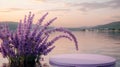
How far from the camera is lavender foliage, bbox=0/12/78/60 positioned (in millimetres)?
2205

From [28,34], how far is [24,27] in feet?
0.20

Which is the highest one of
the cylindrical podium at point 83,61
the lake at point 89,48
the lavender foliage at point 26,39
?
the lavender foliage at point 26,39

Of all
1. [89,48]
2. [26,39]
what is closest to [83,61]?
[26,39]

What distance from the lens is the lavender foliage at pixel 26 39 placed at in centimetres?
221

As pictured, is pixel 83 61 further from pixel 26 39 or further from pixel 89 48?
pixel 89 48

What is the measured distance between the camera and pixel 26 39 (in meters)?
2.22

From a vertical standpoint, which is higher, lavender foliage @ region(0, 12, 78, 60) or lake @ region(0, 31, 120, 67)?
lavender foliage @ region(0, 12, 78, 60)

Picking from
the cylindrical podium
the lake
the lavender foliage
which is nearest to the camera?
the lavender foliage

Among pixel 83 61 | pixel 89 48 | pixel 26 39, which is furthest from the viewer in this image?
pixel 89 48

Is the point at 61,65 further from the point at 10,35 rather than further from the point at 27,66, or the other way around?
the point at 10,35

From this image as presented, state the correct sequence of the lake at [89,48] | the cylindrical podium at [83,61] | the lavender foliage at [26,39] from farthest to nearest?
the lake at [89,48] < the cylindrical podium at [83,61] < the lavender foliage at [26,39]

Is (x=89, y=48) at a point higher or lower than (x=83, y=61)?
lower

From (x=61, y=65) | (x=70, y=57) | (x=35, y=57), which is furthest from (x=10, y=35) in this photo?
(x=70, y=57)

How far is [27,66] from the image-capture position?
7.48 ft
